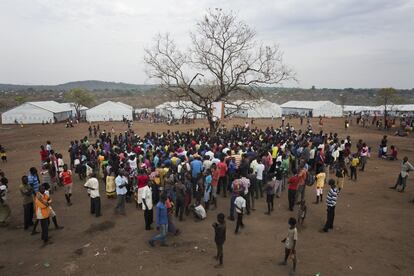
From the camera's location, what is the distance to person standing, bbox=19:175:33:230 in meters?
9.09

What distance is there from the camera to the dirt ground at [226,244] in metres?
7.30

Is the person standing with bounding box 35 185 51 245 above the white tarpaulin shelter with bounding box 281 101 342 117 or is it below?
below

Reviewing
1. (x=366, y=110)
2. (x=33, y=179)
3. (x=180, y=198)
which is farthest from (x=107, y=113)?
(x=366, y=110)

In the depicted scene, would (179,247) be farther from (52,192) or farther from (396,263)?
(52,192)

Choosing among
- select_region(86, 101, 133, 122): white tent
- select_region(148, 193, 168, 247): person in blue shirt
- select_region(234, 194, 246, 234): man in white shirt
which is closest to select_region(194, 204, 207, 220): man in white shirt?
select_region(234, 194, 246, 234): man in white shirt

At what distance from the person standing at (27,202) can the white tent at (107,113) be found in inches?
1614

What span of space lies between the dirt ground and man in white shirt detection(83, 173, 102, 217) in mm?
261

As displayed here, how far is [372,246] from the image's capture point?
8297 millimetres

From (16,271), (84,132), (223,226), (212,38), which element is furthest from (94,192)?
(84,132)

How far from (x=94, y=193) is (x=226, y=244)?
4762 mm

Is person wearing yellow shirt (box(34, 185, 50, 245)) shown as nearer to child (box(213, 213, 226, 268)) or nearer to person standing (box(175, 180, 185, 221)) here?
person standing (box(175, 180, 185, 221))

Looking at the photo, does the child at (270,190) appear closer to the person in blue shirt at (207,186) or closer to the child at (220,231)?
the person in blue shirt at (207,186)

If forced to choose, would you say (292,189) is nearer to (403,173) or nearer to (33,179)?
(403,173)

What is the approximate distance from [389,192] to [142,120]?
42554mm
